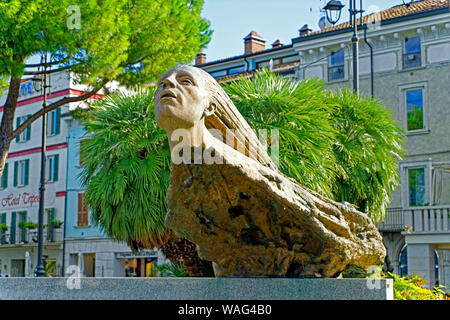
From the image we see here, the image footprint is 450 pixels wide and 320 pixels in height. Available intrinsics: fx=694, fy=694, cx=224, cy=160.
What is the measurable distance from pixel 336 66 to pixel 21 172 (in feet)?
69.6

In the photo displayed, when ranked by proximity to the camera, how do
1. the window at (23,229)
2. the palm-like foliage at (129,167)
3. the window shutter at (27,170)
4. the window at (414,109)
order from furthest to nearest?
the window shutter at (27,170)
the window at (23,229)
the window at (414,109)
the palm-like foliage at (129,167)

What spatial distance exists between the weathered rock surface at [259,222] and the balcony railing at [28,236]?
107ft

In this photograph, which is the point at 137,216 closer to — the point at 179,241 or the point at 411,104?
the point at 179,241

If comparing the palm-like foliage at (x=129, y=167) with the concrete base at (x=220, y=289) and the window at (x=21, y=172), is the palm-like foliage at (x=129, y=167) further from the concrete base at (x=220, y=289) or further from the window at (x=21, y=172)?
the window at (x=21, y=172)

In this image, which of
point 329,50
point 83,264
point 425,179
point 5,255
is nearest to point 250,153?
point 425,179

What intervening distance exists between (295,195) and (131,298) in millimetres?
1704

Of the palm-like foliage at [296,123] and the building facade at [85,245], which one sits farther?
the building facade at [85,245]

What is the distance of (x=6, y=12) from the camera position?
15039mm

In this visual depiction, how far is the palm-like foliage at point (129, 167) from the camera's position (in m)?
13.9

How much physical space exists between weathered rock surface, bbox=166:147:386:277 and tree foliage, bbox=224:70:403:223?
578 cm

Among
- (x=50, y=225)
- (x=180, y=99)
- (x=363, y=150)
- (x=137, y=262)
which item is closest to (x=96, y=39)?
(x=363, y=150)

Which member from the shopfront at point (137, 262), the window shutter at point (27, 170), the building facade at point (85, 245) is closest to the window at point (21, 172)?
the window shutter at point (27, 170)

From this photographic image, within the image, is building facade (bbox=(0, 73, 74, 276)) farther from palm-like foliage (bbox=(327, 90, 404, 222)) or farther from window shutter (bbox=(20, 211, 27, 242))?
palm-like foliage (bbox=(327, 90, 404, 222))

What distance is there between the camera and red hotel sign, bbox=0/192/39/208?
40.1m
